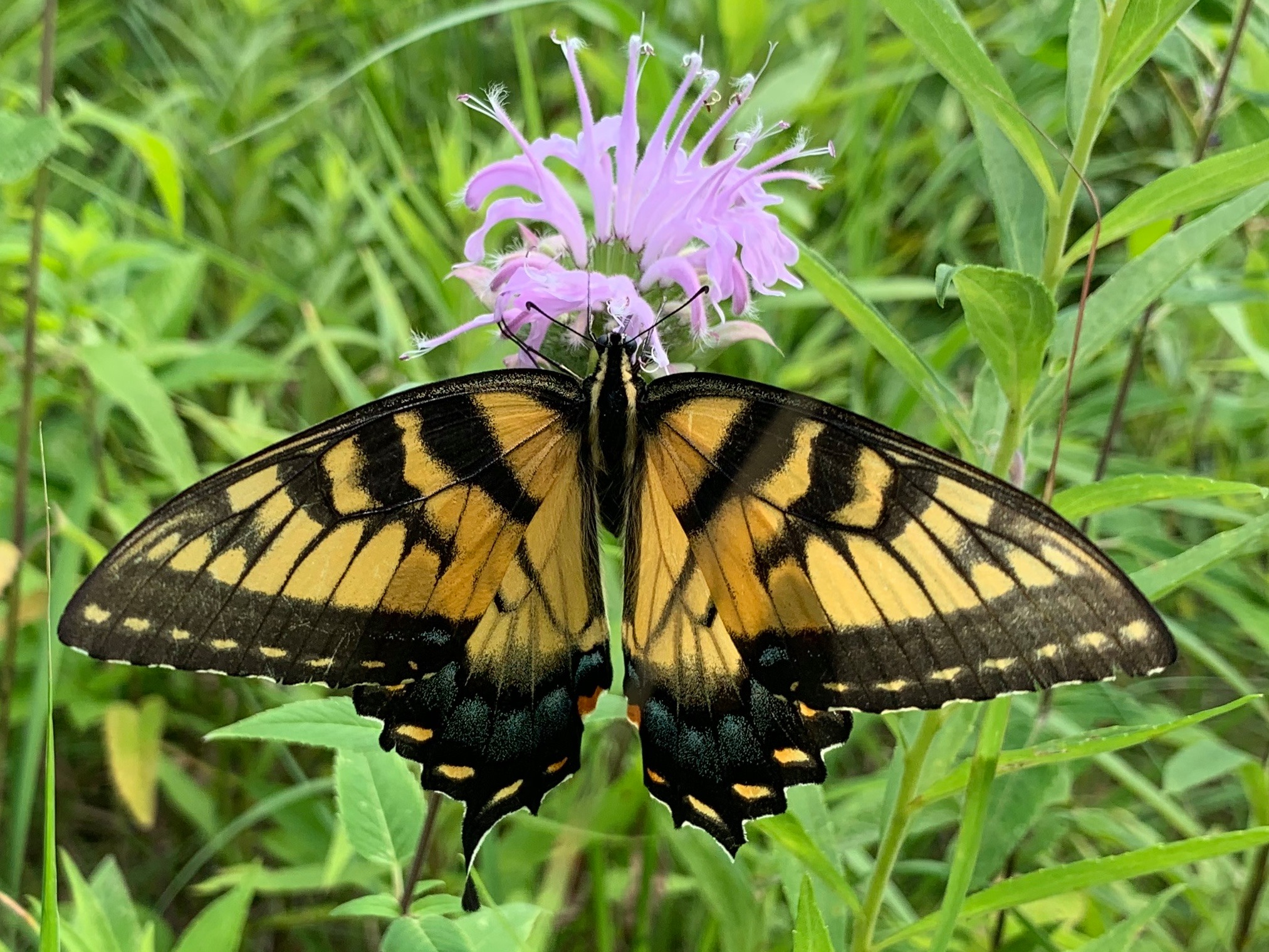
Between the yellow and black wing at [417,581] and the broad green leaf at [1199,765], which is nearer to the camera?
the yellow and black wing at [417,581]

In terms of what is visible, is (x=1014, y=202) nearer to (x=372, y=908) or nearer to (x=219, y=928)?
(x=372, y=908)

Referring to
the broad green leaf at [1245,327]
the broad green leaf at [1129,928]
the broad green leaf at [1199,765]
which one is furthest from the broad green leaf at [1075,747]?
the broad green leaf at [1245,327]

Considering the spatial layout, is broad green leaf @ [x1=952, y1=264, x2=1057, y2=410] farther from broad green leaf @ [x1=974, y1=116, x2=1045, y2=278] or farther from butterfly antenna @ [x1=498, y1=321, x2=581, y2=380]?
butterfly antenna @ [x1=498, y1=321, x2=581, y2=380]

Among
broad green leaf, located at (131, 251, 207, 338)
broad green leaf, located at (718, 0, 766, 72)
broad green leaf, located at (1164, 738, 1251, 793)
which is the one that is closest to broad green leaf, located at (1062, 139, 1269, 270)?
broad green leaf, located at (1164, 738, 1251, 793)

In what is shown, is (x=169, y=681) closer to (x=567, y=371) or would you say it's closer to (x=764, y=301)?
(x=567, y=371)

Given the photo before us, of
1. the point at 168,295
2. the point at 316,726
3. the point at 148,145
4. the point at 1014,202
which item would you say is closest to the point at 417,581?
the point at 316,726

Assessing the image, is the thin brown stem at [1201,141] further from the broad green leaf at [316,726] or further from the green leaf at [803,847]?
the broad green leaf at [316,726]

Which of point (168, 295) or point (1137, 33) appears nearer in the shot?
point (1137, 33)

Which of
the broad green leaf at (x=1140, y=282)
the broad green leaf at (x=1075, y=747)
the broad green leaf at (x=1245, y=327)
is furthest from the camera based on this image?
the broad green leaf at (x=1245, y=327)
